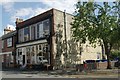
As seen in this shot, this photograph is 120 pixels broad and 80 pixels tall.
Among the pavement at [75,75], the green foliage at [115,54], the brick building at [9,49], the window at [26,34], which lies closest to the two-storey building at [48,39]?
the window at [26,34]

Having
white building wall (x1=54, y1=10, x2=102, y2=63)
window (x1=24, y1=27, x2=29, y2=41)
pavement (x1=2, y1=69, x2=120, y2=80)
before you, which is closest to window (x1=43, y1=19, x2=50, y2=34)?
white building wall (x1=54, y1=10, x2=102, y2=63)

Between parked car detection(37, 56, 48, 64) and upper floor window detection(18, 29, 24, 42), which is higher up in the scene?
upper floor window detection(18, 29, 24, 42)

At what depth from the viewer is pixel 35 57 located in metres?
35.8

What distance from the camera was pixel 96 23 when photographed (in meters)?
29.0

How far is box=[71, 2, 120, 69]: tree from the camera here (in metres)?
28.0

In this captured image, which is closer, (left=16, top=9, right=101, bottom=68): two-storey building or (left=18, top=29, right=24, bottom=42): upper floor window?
(left=16, top=9, right=101, bottom=68): two-storey building

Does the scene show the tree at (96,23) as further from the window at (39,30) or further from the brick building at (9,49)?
the brick building at (9,49)

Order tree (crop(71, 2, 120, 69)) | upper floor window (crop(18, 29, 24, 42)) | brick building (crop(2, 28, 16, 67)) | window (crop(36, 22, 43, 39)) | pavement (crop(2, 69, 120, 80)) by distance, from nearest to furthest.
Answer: pavement (crop(2, 69, 120, 80)), tree (crop(71, 2, 120, 69)), window (crop(36, 22, 43, 39)), upper floor window (crop(18, 29, 24, 42)), brick building (crop(2, 28, 16, 67))

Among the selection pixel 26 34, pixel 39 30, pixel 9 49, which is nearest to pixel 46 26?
pixel 39 30

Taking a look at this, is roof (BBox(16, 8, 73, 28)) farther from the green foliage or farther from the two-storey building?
the green foliage

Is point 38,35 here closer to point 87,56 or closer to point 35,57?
point 35,57

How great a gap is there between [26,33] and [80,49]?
960 centimetres

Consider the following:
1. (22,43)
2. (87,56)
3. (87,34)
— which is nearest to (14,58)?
(22,43)

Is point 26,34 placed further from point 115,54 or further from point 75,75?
point 115,54
